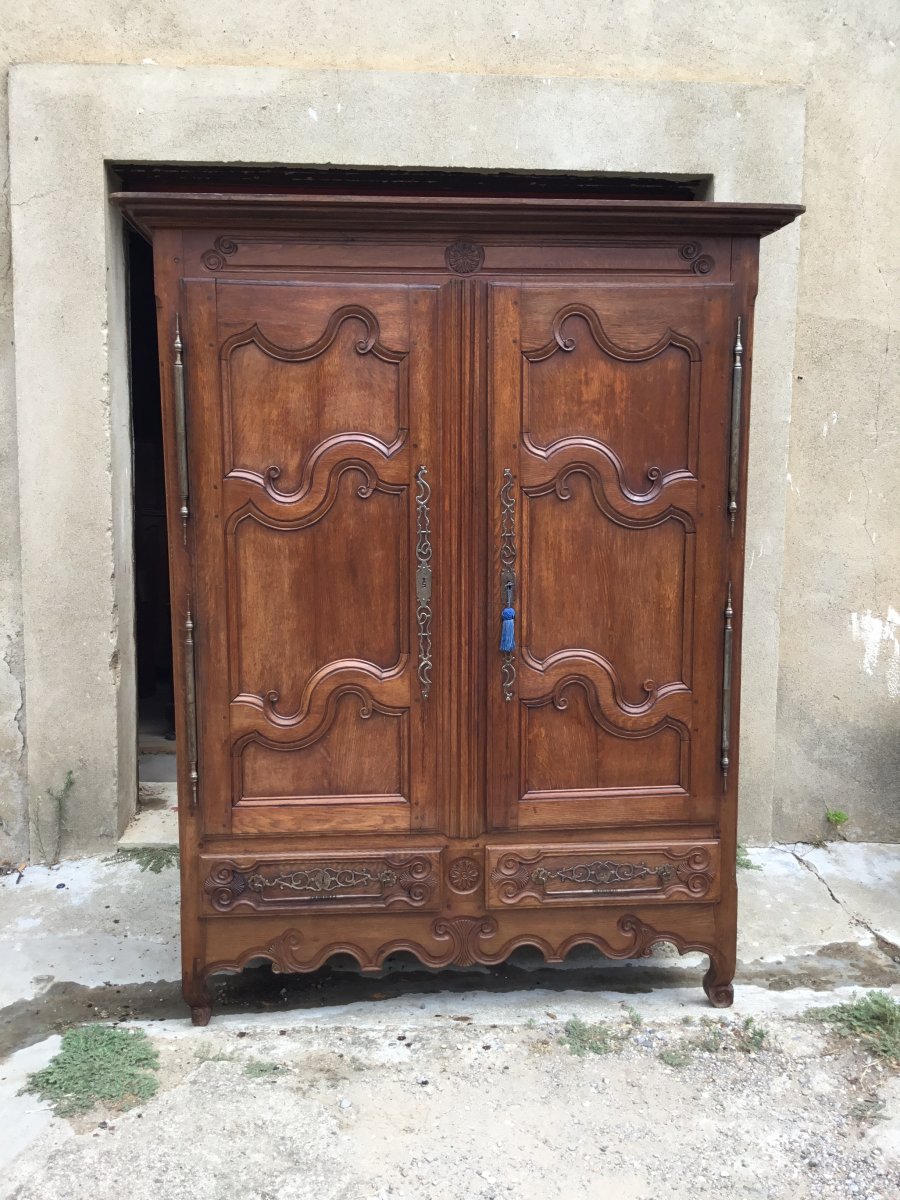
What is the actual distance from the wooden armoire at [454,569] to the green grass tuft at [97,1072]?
22 centimetres

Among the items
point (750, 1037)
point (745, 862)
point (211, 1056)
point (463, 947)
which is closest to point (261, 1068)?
point (211, 1056)

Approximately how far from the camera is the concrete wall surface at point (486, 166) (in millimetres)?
3348

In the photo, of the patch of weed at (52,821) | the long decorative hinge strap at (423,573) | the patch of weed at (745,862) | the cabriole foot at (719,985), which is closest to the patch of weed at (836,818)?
the patch of weed at (745,862)

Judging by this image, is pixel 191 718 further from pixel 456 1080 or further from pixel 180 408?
pixel 456 1080

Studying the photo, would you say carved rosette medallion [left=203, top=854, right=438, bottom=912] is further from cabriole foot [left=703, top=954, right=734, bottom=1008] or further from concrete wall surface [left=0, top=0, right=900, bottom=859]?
concrete wall surface [left=0, top=0, right=900, bottom=859]

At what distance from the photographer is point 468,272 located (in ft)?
7.92

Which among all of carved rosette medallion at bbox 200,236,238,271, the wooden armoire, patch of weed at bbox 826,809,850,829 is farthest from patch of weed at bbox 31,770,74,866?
patch of weed at bbox 826,809,850,829

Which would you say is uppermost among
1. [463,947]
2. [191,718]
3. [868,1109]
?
[191,718]

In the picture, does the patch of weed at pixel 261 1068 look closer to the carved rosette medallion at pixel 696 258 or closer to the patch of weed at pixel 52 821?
the patch of weed at pixel 52 821

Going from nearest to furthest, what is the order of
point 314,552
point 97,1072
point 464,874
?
1. point 97,1072
2. point 314,552
3. point 464,874

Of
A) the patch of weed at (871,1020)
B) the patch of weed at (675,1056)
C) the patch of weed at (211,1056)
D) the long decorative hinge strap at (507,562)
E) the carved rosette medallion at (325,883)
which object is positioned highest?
the long decorative hinge strap at (507,562)

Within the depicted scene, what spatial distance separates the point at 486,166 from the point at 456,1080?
297 cm

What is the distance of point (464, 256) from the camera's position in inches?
94.8

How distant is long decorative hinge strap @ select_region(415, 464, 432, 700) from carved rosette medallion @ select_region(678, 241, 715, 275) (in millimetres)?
866
